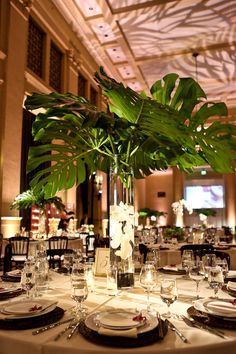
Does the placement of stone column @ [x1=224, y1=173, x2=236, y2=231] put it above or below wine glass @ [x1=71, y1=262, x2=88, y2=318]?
above

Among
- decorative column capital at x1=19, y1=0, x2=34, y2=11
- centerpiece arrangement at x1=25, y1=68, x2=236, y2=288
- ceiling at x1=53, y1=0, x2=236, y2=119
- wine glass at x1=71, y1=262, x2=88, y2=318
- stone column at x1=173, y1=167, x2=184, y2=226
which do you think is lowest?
wine glass at x1=71, y1=262, x2=88, y2=318

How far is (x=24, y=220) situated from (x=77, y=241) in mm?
1809

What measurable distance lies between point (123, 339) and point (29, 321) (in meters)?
0.38

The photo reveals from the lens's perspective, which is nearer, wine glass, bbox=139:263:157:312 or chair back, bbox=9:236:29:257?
wine glass, bbox=139:263:157:312

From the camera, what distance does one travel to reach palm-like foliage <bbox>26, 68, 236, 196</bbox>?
1.70 metres

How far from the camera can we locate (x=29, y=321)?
125 cm

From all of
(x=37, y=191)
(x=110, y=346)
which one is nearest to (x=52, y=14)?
(x=37, y=191)

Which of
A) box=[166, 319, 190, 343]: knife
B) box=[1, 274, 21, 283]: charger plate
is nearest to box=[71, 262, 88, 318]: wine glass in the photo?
box=[166, 319, 190, 343]: knife

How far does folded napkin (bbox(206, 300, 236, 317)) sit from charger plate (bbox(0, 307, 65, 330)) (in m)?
0.61

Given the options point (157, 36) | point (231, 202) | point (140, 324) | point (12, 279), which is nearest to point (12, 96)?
point (157, 36)

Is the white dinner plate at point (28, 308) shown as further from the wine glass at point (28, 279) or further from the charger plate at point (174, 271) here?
the charger plate at point (174, 271)

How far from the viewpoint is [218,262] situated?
1874 mm

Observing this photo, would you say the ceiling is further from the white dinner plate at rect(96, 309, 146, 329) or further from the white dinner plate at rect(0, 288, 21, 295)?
the white dinner plate at rect(96, 309, 146, 329)

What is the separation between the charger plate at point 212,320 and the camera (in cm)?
124
